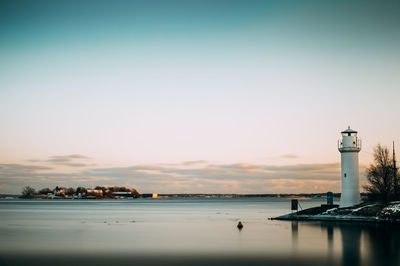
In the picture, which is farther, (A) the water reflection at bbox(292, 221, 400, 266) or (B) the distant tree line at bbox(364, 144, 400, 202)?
(B) the distant tree line at bbox(364, 144, 400, 202)

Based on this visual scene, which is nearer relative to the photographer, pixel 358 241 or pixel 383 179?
pixel 358 241

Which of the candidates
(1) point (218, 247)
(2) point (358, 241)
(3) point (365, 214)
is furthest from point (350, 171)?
(1) point (218, 247)

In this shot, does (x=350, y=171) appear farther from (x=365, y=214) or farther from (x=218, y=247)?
(x=218, y=247)

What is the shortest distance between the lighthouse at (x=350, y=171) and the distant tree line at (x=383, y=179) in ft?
35.6

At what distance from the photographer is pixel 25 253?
3134cm

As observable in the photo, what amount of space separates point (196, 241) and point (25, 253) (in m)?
14.5

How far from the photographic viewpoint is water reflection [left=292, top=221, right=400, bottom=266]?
27.9 meters

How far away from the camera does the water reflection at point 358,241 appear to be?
2790cm

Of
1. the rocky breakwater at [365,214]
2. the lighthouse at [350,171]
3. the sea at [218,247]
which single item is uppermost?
the lighthouse at [350,171]

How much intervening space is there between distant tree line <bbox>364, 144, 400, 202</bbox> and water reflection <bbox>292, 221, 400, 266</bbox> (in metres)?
13.3

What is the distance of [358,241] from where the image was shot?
35.5 metres

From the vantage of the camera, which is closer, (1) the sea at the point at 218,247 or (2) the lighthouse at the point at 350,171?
(1) the sea at the point at 218,247

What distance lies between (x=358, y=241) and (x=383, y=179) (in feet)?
89.5

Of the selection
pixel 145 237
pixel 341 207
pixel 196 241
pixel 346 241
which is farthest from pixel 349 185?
pixel 145 237
